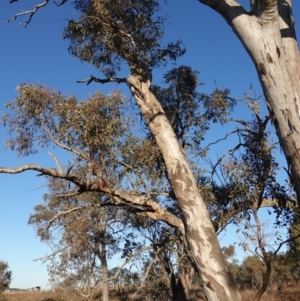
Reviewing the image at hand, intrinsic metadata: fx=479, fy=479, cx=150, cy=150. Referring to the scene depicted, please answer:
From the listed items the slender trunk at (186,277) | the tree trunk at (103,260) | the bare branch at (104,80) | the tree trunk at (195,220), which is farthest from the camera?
the tree trunk at (103,260)

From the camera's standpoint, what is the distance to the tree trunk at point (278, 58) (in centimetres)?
354

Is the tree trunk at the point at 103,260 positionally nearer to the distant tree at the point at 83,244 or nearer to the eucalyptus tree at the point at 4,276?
the distant tree at the point at 83,244

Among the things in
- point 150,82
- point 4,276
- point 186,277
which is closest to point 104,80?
point 150,82

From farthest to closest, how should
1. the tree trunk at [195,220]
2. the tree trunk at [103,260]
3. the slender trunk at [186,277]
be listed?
the tree trunk at [103,260], the slender trunk at [186,277], the tree trunk at [195,220]

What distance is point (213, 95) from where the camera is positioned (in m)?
9.29

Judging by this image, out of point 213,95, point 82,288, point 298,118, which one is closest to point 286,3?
point 298,118

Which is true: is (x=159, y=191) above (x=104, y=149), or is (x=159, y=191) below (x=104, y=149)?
below

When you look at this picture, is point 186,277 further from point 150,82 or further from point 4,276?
point 4,276

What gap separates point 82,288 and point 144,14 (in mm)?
11657

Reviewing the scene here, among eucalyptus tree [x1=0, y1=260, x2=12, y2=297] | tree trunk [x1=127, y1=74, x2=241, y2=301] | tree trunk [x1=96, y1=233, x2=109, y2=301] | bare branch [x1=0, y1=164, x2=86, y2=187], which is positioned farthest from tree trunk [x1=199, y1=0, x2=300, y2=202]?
eucalyptus tree [x1=0, y1=260, x2=12, y2=297]

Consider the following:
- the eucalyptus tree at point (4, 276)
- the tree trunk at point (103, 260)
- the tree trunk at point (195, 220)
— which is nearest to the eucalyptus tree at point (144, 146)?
the tree trunk at point (195, 220)

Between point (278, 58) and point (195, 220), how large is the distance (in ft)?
8.60

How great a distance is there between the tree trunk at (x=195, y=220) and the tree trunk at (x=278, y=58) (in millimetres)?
2233

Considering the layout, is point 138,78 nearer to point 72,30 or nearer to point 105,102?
point 105,102
